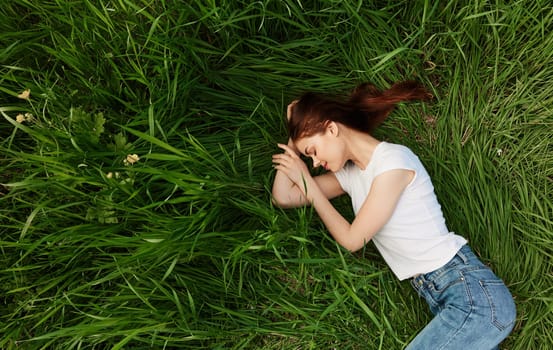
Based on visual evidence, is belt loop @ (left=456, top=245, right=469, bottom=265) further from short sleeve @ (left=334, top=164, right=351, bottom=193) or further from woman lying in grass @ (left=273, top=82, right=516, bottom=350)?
short sleeve @ (left=334, top=164, right=351, bottom=193)

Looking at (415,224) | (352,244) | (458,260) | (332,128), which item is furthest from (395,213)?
(332,128)

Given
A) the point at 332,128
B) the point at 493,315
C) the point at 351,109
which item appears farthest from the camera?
the point at 351,109

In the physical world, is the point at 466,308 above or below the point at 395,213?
below

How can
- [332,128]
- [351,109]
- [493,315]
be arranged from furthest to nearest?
1. [351,109]
2. [332,128]
3. [493,315]

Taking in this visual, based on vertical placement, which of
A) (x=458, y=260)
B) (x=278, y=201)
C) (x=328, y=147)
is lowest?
(x=278, y=201)

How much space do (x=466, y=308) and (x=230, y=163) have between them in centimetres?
116

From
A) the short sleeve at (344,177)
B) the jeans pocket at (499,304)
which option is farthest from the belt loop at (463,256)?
the short sleeve at (344,177)

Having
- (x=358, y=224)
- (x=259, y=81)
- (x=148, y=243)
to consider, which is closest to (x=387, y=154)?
(x=358, y=224)

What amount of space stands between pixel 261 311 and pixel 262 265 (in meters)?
0.21

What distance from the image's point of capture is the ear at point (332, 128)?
1.95 meters

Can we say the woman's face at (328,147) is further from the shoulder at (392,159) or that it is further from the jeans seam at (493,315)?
the jeans seam at (493,315)

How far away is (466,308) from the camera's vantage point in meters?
1.86

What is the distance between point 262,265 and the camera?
2.16 m

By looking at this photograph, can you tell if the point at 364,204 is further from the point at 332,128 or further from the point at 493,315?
the point at 493,315
